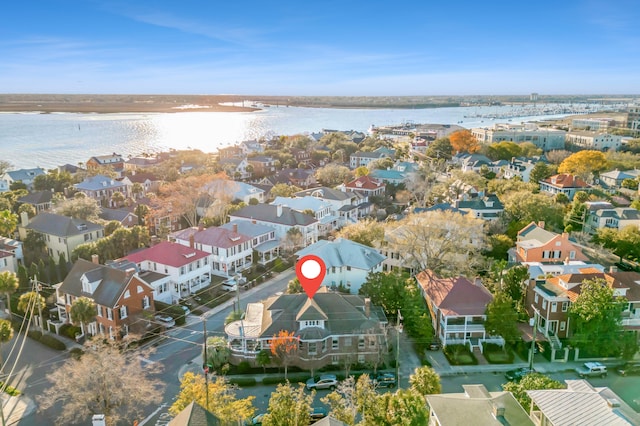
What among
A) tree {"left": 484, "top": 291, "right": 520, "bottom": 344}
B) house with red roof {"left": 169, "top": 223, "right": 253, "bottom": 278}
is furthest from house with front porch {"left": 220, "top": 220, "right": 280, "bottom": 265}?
tree {"left": 484, "top": 291, "right": 520, "bottom": 344}

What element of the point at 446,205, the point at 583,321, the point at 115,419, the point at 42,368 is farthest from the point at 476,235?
the point at 42,368

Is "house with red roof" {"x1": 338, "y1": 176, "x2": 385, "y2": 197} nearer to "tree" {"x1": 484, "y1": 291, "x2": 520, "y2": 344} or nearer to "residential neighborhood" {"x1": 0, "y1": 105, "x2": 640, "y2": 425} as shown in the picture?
"residential neighborhood" {"x1": 0, "y1": 105, "x2": 640, "y2": 425}

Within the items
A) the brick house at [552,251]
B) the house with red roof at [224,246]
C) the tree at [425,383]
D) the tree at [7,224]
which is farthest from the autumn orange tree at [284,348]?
the tree at [7,224]

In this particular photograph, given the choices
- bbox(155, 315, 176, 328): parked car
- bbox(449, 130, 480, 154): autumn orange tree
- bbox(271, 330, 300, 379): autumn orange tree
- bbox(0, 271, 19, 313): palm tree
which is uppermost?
bbox(449, 130, 480, 154): autumn orange tree

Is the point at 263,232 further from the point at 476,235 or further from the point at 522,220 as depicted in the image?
the point at 522,220

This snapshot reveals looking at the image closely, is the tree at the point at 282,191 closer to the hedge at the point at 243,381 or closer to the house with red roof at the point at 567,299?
the house with red roof at the point at 567,299

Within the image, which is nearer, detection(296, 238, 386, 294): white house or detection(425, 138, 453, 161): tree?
detection(296, 238, 386, 294): white house

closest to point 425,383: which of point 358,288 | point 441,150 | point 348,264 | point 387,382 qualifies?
point 387,382

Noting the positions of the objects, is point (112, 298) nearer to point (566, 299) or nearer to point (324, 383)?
point (324, 383)
